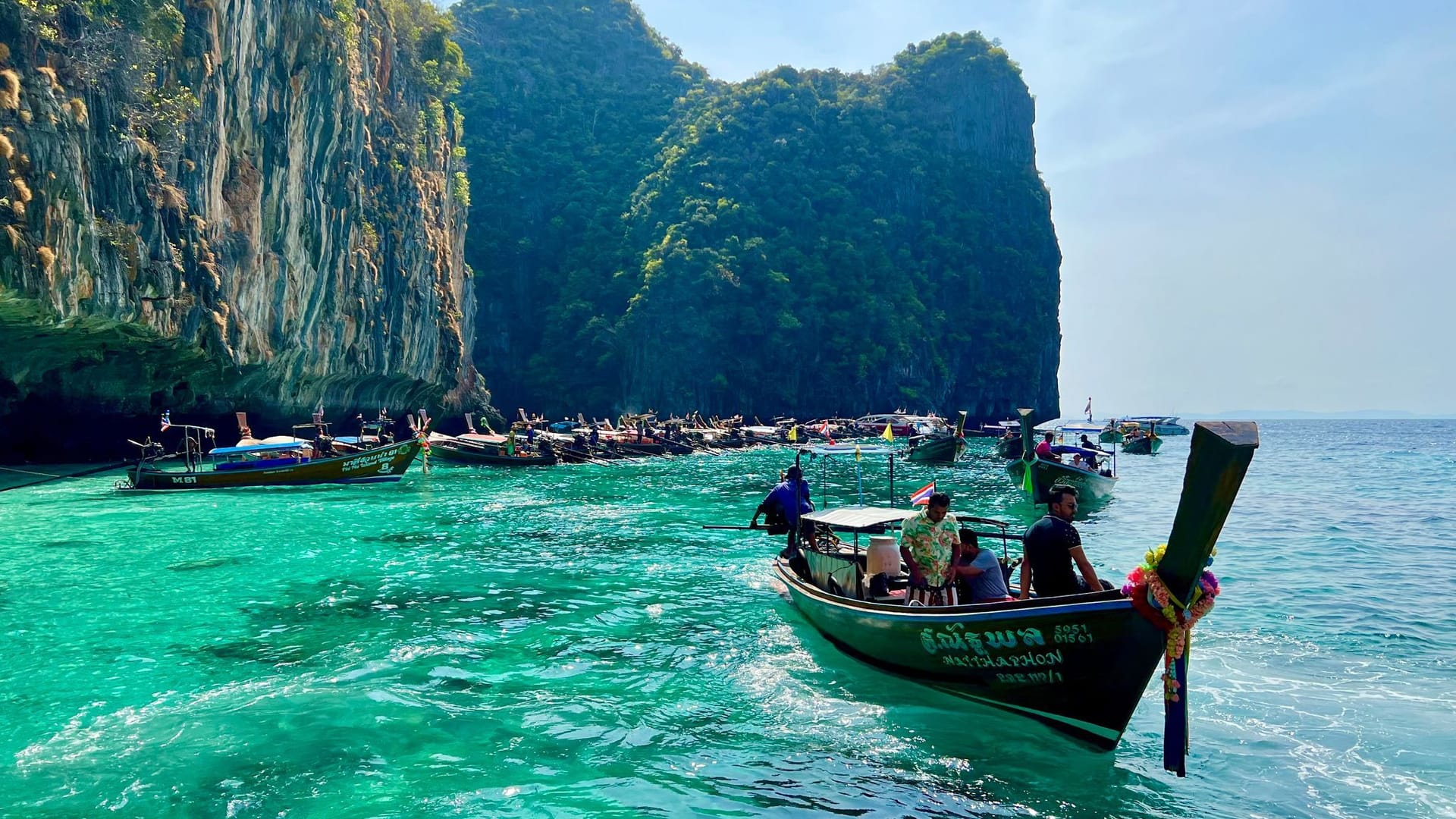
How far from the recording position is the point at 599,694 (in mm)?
9547

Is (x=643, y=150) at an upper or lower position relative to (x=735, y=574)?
upper

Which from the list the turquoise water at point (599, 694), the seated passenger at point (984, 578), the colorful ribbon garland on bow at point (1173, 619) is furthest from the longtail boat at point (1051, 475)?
the colorful ribbon garland on bow at point (1173, 619)

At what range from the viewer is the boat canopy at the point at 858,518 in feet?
39.3

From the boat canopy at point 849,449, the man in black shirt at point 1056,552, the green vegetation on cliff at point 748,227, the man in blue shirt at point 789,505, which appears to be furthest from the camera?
the green vegetation on cliff at point 748,227

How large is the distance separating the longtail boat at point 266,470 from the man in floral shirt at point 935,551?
2764cm

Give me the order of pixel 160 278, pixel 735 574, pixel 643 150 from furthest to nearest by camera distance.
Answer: pixel 643 150 < pixel 160 278 < pixel 735 574

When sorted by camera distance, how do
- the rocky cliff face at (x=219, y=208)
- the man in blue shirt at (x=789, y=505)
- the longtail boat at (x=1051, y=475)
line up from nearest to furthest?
1. the man in blue shirt at (x=789, y=505)
2. the rocky cliff face at (x=219, y=208)
3. the longtail boat at (x=1051, y=475)

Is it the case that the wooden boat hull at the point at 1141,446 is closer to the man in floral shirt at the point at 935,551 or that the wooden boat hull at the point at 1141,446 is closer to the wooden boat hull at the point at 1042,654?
the man in floral shirt at the point at 935,551

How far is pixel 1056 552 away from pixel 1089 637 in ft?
2.77

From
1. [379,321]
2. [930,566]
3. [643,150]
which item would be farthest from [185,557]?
[643,150]

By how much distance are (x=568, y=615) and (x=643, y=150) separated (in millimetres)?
97933

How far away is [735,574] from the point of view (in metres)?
16.5

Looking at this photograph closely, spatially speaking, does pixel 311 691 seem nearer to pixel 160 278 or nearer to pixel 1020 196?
pixel 160 278

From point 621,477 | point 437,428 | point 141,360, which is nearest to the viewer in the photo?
point 141,360
